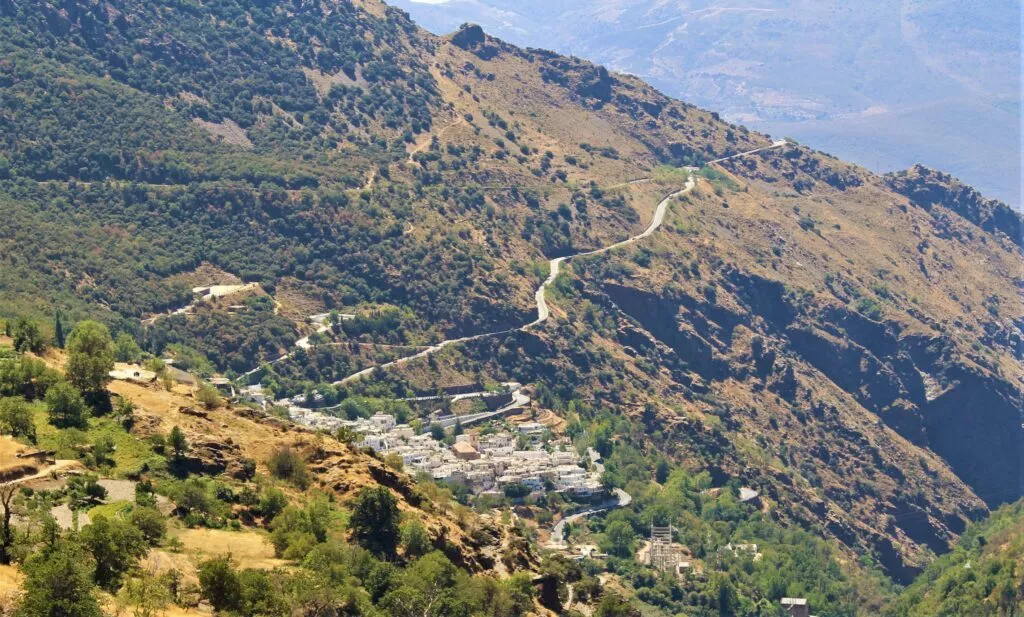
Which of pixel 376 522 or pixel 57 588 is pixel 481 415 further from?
pixel 57 588

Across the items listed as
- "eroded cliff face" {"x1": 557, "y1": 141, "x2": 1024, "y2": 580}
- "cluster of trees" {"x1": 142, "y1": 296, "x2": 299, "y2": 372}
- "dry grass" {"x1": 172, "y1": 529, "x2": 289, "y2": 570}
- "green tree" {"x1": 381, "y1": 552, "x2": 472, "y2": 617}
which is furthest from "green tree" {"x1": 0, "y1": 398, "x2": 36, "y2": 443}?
"eroded cliff face" {"x1": 557, "y1": 141, "x2": 1024, "y2": 580}

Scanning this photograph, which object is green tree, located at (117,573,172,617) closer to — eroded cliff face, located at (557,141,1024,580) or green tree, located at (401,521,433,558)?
green tree, located at (401,521,433,558)

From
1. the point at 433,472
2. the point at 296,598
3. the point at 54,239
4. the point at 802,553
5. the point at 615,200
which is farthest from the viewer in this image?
the point at 615,200

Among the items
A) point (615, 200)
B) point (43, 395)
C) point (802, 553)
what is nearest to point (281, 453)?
point (43, 395)

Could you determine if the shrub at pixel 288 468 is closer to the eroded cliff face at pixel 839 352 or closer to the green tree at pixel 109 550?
the green tree at pixel 109 550

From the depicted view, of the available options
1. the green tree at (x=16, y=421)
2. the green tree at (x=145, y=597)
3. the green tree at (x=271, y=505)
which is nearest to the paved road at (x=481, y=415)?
the green tree at (x=271, y=505)

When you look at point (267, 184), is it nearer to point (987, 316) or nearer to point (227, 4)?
point (227, 4)

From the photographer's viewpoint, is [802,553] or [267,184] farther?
[267,184]
